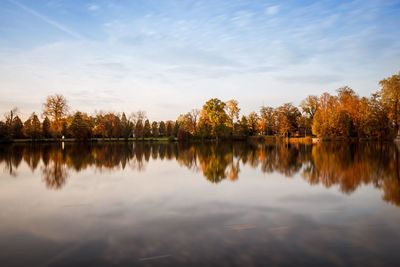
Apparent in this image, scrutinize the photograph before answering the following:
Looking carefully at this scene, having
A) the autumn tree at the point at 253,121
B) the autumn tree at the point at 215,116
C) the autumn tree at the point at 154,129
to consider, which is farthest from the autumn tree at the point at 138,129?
the autumn tree at the point at 253,121

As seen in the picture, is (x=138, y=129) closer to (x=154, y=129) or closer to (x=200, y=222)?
(x=154, y=129)

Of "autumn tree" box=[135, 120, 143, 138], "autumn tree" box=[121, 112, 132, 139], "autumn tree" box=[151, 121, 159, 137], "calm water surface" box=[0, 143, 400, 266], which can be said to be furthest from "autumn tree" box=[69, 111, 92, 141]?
"calm water surface" box=[0, 143, 400, 266]

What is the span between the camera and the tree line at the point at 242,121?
2438 inches

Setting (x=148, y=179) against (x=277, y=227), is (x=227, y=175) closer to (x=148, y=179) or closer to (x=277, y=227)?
(x=148, y=179)

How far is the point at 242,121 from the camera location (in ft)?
275

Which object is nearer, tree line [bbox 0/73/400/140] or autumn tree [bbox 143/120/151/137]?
tree line [bbox 0/73/400/140]

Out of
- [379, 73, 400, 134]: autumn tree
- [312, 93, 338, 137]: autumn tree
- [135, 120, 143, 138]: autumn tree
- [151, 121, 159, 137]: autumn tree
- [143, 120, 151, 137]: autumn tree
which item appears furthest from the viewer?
[151, 121, 159, 137]: autumn tree

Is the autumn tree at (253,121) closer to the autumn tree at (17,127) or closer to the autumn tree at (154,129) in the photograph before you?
the autumn tree at (154,129)

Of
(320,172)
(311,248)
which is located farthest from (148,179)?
(311,248)

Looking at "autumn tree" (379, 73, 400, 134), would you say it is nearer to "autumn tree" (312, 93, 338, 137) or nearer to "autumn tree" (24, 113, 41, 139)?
"autumn tree" (312, 93, 338, 137)

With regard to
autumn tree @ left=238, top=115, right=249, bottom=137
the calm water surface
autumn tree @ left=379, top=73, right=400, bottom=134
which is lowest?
the calm water surface

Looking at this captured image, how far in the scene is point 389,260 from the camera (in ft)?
17.9

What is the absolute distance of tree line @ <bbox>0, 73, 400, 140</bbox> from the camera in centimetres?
6194

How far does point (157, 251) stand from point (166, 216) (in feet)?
8.80
